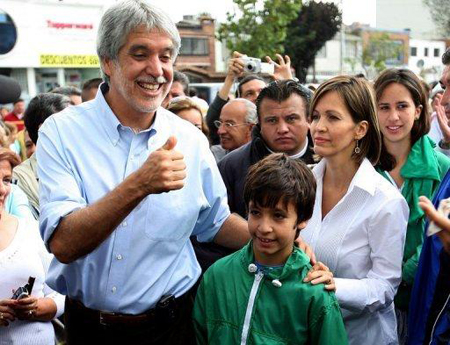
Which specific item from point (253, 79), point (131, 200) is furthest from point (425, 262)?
point (253, 79)

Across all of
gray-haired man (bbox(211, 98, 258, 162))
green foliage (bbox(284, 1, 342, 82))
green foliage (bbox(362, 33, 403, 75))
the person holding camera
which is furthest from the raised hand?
green foliage (bbox(362, 33, 403, 75))

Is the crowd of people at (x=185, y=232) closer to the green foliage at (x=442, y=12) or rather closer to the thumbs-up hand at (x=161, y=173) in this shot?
the thumbs-up hand at (x=161, y=173)

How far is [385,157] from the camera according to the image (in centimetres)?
299

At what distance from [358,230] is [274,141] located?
1.12 meters

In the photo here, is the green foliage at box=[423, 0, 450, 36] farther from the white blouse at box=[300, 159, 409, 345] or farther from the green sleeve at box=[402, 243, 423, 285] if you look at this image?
the white blouse at box=[300, 159, 409, 345]

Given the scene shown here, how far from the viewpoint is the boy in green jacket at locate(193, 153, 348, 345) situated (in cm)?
217

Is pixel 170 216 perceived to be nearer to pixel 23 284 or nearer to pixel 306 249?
pixel 306 249

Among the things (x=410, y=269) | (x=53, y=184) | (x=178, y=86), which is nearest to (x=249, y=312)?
(x=53, y=184)

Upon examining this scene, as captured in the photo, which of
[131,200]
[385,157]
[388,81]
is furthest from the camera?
[388,81]

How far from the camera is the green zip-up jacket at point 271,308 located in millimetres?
2158

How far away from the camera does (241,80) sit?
20.2 feet

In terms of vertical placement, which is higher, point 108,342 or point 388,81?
point 388,81

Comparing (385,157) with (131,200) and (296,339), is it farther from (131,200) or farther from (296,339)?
(131,200)

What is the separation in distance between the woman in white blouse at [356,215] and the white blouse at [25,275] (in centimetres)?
131
